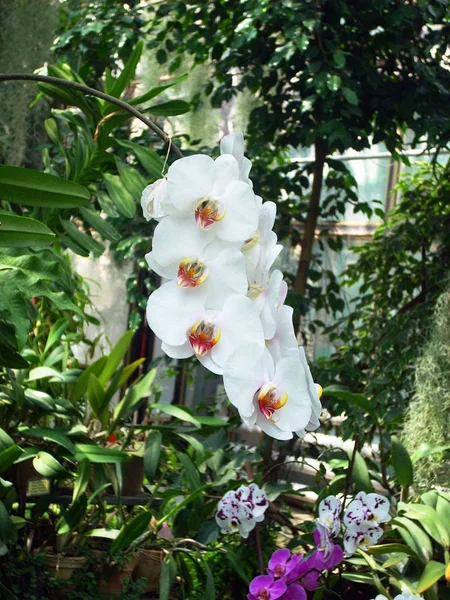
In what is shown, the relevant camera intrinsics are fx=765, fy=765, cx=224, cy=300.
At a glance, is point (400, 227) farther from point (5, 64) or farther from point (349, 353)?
point (5, 64)

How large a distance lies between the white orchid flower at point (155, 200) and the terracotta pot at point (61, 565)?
1.52m

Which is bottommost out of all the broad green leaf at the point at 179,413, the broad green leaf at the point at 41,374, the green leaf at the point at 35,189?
the broad green leaf at the point at 179,413

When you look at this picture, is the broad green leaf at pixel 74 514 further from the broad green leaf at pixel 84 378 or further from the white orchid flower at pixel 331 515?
the white orchid flower at pixel 331 515

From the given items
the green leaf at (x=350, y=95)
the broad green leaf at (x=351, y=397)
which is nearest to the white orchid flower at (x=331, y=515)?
the broad green leaf at (x=351, y=397)

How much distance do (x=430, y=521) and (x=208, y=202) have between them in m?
1.41

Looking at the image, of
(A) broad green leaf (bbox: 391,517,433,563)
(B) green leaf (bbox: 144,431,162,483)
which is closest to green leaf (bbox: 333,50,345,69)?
(B) green leaf (bbox: 144,431,162,483)

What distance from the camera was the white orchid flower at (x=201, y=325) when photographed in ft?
1.70

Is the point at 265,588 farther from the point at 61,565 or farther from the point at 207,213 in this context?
the point at 207,213

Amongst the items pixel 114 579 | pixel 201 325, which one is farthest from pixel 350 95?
pixel 201 325

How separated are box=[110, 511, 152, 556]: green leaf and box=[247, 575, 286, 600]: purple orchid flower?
1.59ft

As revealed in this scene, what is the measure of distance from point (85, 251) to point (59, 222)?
9cm

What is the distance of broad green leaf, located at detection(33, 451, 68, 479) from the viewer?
1.90m

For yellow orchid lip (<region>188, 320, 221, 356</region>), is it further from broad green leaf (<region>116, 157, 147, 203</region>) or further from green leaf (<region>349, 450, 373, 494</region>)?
green leaf (<region>349, 450, 373, 494</region>)

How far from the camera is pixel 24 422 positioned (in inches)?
86.8
